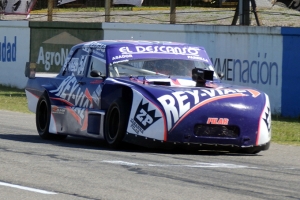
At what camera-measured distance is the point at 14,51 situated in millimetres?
28234

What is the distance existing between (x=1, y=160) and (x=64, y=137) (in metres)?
3.21

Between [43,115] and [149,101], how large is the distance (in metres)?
3.14

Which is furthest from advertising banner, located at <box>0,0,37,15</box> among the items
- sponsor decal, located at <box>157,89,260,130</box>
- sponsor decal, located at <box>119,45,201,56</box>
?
sponsor decal, located at <box>157,89,260,130</box>

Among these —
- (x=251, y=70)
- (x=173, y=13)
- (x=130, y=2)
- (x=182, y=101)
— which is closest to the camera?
(x=182, y=101)

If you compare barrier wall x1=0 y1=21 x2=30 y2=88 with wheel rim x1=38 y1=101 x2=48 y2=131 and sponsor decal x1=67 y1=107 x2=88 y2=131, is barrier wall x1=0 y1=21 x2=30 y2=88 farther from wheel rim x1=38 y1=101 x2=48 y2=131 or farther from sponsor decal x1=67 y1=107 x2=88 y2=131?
sponsor decal x1=67 y1=107 x2=88 y2=131

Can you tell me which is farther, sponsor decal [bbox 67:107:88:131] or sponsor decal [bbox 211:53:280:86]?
sponsor decal [bbox 211:53:280:86]

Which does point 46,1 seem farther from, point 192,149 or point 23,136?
point 192,149

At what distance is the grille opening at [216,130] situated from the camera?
10.9 metres

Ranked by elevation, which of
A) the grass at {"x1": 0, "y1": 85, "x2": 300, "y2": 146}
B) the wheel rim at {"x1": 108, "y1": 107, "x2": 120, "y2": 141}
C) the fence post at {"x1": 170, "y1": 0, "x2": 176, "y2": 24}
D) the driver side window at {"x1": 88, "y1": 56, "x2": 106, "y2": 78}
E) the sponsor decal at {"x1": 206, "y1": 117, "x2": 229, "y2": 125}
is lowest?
the grass at {"x1": 0, "y1": 85, "x2": 300, "y2": 146}

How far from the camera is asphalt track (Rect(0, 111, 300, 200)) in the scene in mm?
7941

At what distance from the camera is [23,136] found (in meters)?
13.6

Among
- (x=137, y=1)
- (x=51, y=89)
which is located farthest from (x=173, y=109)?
(x=137, y=1)

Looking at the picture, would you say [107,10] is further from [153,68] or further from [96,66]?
[153,68]

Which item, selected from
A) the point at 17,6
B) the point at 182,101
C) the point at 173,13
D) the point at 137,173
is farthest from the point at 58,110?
the point at 17,6
